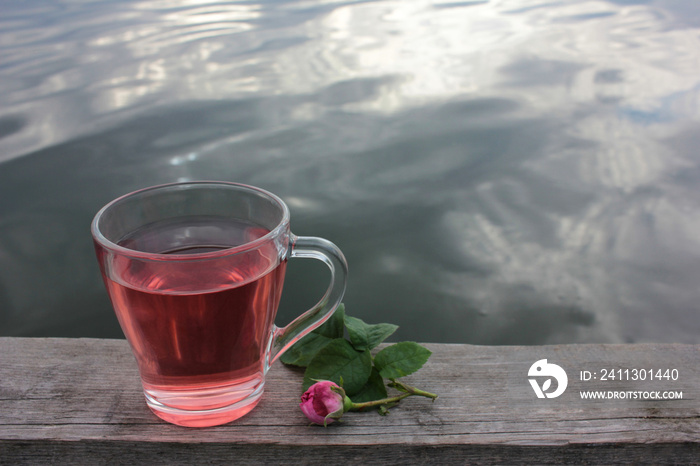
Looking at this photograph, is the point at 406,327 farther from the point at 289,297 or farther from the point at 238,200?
the point at 238,200

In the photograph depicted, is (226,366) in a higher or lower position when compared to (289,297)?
higher

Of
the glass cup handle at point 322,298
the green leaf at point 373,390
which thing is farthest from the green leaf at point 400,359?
the glass cup handle at point 322,298

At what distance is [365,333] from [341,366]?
7cm

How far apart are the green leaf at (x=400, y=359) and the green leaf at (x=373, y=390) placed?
2cm

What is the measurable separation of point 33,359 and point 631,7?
6939 millimetres

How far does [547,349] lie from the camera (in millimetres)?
1126

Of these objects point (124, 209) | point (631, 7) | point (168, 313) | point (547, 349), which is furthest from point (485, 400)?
point (631, 7)

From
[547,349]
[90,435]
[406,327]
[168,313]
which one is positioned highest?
[168,313]

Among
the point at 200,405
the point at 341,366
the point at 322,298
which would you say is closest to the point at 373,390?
the point at 341,366

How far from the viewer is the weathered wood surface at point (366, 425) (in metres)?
0.87

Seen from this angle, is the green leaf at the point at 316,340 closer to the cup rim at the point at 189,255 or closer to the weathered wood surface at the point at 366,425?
the weathered wood surface at the point at 366,425

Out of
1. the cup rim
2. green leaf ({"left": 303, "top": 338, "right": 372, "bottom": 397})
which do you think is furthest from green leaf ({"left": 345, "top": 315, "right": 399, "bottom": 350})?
the cup rim

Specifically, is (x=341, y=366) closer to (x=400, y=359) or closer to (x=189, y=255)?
(x=400, y=359)

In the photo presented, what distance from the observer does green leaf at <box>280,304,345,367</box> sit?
3.41ft
